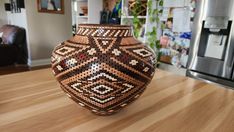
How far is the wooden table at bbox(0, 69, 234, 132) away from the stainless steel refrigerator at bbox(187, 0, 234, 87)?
0.91 metres

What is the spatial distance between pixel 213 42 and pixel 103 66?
4.77 feet

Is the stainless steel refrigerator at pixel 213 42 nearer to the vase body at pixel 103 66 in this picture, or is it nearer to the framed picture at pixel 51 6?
the vase body at pixel 103 66

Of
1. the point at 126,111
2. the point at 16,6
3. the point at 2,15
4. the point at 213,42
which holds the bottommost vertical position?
the point at 126,111

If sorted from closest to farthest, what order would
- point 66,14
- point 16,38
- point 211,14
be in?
point 211,14 → point 16,38 → point 66,14

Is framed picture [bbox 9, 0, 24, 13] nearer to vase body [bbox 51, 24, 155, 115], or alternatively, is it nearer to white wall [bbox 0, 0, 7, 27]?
white wall [bbox 0, 0, 7, 27]

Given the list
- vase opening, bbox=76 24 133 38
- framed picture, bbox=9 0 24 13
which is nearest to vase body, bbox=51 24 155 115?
vase opening, bbox=76 24 133 38

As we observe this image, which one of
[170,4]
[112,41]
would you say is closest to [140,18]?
[170,4]

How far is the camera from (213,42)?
1524mm

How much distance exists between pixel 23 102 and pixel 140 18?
6.68 feet

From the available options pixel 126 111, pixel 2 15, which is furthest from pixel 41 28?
pixel 126 111

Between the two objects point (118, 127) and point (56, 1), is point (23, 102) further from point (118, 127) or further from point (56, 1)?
point (56, 1)

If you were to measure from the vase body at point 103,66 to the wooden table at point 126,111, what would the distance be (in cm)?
6

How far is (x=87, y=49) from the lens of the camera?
1.29 ft

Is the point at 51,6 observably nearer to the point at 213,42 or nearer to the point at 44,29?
the point at 44,29
